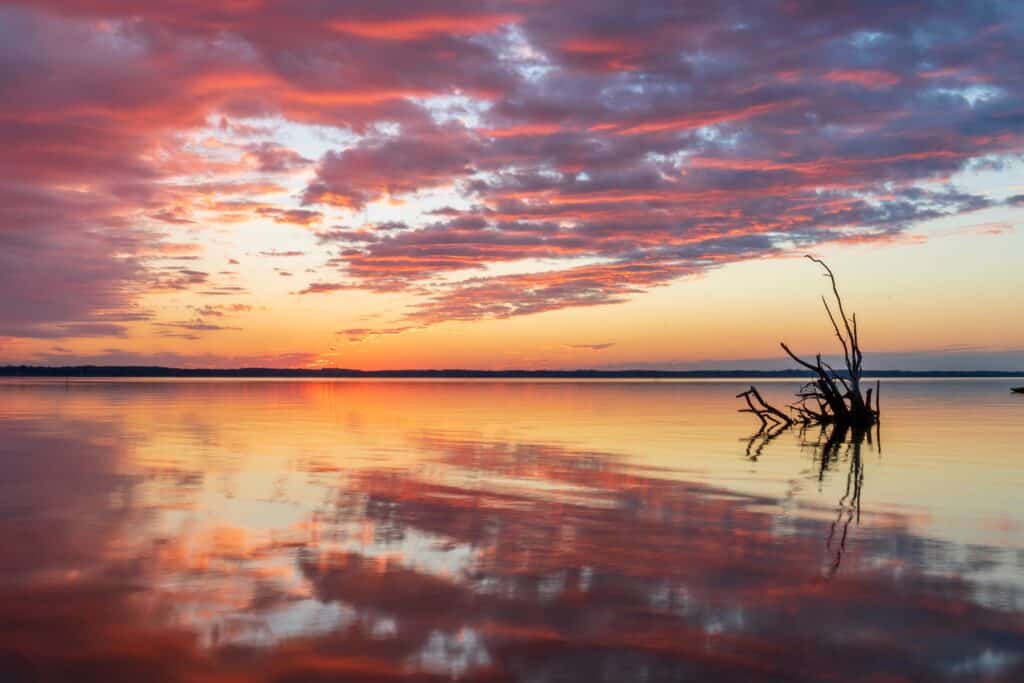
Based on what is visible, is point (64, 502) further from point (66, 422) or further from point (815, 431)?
point (815, 431)

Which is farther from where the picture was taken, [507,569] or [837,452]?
[837,452]

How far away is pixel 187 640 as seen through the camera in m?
7.51

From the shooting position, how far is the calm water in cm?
709

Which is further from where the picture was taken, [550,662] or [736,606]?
[736,606]

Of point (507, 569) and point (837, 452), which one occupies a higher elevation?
point (507, 569)

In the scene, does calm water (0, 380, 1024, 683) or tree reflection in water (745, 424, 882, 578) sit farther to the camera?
tree reflection in water (745, 424, 882, 578)

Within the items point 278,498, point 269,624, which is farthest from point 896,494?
point 269,624

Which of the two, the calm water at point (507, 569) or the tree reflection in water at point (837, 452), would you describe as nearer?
the calm water at point (507, 569)

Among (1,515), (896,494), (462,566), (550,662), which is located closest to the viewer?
(550,662)

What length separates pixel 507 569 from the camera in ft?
33.6

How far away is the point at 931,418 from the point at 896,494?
2927 cm

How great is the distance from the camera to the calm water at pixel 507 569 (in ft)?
23.2

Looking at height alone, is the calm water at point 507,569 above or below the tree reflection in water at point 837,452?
above

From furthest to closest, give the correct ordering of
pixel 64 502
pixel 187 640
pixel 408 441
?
pixel 408 441, pixel 64 502, pixel 187 640
